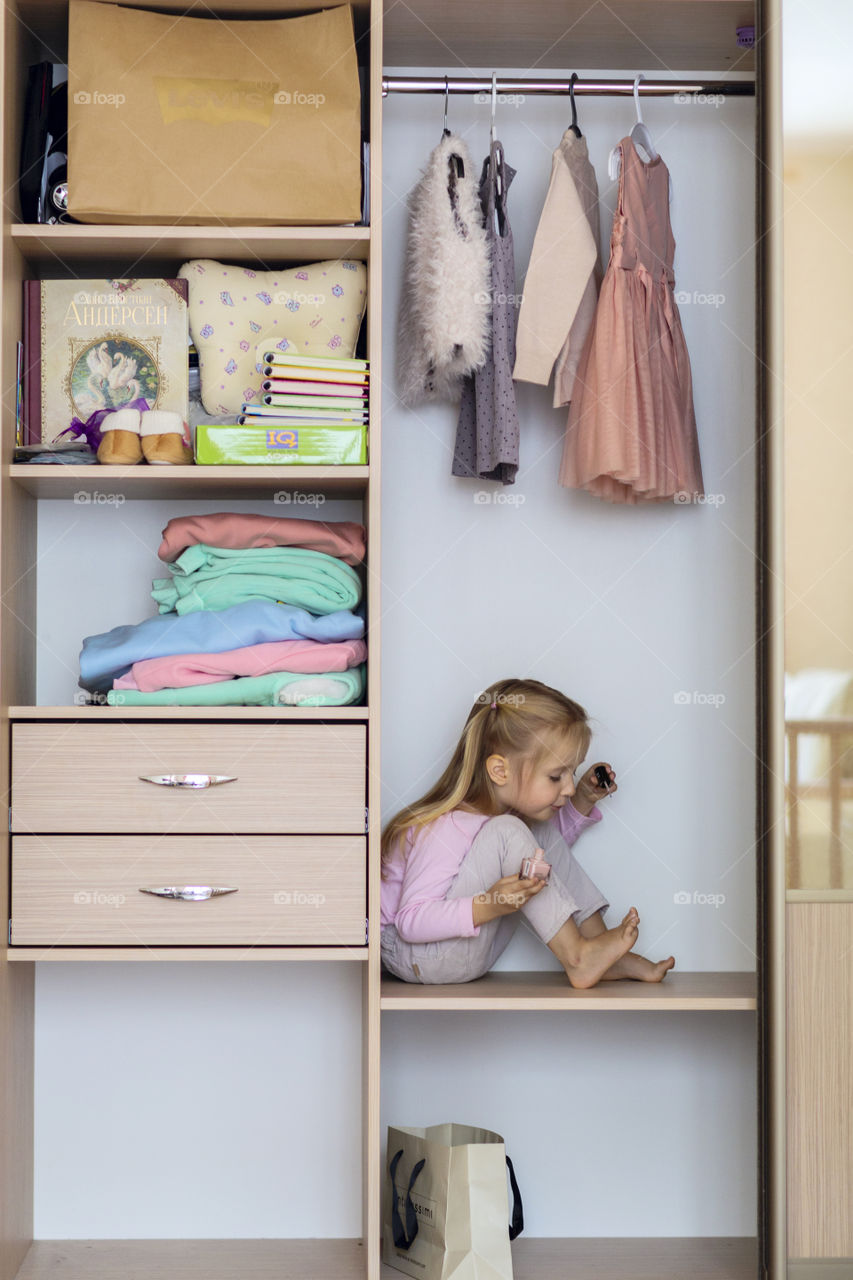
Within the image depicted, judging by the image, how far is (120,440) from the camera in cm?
182

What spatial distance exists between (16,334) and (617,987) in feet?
4.84

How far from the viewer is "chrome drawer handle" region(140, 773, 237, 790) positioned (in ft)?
5.80

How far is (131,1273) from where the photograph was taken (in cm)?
193

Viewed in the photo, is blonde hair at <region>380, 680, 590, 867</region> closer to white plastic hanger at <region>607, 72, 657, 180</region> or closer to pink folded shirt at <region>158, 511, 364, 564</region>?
pink folded shirt at <region>158, 511, 364, 564</region>

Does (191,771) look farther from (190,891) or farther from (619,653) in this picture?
(619,653)

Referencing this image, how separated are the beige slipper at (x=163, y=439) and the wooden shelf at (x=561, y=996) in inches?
36.3

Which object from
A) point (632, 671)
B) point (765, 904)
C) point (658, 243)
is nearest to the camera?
point (765, 904)

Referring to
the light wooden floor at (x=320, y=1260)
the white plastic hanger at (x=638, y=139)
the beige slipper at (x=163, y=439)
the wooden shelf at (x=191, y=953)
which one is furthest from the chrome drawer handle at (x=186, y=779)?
the white plastic hanger at (x=638, y=139)

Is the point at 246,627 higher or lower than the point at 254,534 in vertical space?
lower

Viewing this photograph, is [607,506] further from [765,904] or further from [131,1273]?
[131,1273]

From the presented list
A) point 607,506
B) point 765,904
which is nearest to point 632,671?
point 607,506

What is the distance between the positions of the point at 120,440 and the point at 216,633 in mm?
344


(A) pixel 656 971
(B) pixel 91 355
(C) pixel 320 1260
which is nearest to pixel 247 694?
(B) pixel 91 355

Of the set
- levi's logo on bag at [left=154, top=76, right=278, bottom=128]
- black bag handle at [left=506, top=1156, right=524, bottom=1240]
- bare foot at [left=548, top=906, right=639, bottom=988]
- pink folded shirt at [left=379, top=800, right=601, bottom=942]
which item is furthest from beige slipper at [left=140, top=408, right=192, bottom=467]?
black bag handle at [left=506, top=1156, right=524, bottom=1240]
